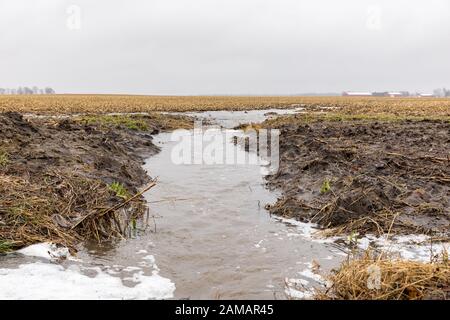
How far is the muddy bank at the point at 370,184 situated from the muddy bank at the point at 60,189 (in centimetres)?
323

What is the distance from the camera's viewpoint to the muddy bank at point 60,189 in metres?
6.21

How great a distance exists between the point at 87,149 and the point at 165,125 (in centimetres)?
1462

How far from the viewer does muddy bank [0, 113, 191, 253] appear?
6.21 metres

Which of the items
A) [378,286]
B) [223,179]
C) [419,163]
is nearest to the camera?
[378,286]

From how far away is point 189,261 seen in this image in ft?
19.0

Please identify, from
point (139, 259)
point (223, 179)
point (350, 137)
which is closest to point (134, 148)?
point (223, 179)

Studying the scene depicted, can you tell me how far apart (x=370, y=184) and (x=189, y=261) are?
168 inches

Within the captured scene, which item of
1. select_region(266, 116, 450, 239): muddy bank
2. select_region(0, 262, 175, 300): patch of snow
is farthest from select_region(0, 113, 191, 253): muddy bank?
select_region(266, 116, 450, 239): muddy bank

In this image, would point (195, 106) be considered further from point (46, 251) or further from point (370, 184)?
point (46, 251)

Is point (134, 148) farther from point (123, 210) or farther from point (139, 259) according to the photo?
point (139, 259)

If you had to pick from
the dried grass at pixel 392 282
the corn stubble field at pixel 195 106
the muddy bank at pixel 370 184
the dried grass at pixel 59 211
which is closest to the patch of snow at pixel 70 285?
the dried grass at pixel 59 211

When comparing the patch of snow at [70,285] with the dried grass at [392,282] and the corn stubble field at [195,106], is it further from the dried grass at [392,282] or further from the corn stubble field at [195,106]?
the corn stubble field at [195,106]

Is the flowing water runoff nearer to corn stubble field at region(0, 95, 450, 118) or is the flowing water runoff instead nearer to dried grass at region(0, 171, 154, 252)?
dried grass at region(0, 171, 154, 252)

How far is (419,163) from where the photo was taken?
398 inches
